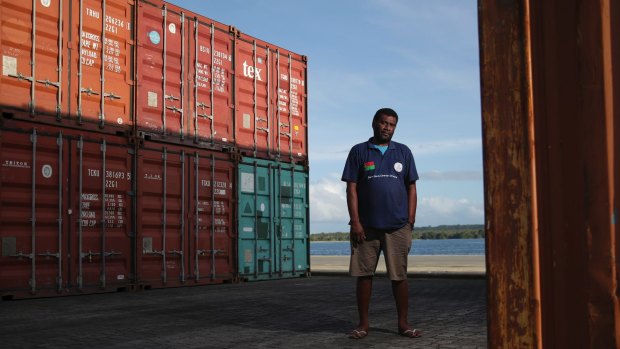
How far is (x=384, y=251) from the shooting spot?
545 centimetres

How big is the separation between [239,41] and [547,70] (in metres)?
11.3

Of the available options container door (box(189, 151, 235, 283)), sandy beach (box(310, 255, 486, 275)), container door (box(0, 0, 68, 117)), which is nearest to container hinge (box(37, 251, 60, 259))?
container door (box(0, 0, 68, 117))

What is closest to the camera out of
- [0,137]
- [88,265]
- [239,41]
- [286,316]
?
[286,316]

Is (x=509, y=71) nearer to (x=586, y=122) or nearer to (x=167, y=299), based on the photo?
(x=586, y=122)

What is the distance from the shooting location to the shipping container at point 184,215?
35.8 feet

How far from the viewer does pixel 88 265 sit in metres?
9.95

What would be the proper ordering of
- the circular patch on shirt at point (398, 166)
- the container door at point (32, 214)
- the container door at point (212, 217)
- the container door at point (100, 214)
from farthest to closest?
1. the container door at point (212, 217)
2. the container door at point (100, 214)
3. the container door at point (32, 214)
4. the circular patch on shirt at point (398, 166)

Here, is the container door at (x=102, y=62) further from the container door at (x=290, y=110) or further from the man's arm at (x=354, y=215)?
the man's arm at (x=354, y=215)

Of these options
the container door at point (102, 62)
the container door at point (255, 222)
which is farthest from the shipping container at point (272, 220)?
the container door at point (102, 62)

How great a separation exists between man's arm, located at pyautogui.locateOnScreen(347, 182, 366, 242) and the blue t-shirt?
0.05 meters

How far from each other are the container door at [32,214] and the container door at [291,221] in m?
4.94

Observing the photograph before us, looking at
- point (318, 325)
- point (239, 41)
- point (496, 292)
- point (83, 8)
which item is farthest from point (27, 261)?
point (496, 292)

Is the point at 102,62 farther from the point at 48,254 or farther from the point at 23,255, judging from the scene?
the point at 23,255

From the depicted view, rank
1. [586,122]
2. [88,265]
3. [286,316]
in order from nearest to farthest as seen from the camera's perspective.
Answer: [586,122]
[286,316]
[88,265]
